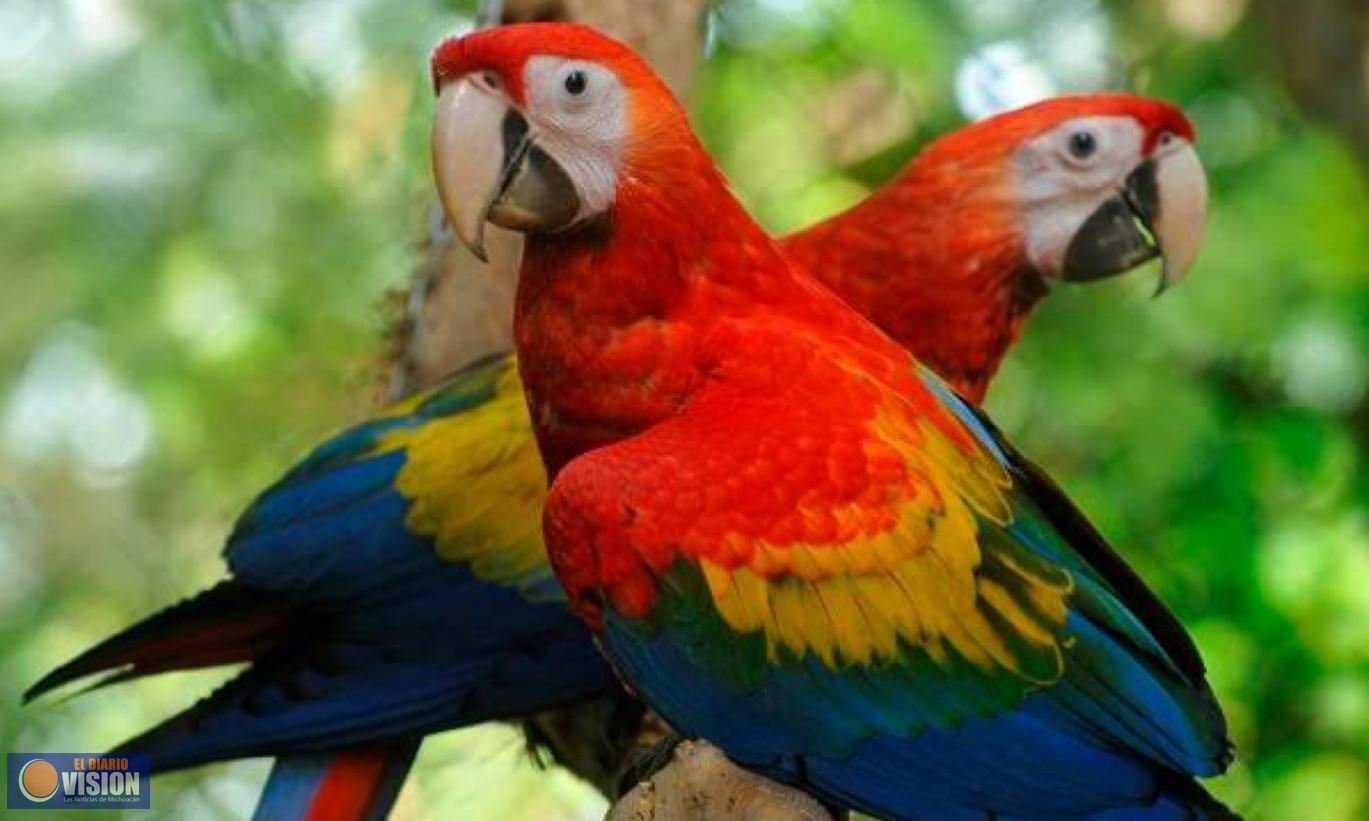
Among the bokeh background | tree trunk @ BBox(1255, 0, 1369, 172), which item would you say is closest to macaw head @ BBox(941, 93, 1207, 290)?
the bokeh background

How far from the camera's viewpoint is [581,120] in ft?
4.00

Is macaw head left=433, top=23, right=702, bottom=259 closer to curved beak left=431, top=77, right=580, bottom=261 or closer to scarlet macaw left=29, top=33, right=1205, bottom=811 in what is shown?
curved beak left=431, top=77, right=580, bottom=261

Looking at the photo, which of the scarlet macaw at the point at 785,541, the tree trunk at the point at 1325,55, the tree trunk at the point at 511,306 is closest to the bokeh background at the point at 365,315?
the tree trunk at the point at 1325,55

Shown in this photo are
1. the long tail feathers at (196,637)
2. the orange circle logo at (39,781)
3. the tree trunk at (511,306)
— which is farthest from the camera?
the tree trunk at (511,306)

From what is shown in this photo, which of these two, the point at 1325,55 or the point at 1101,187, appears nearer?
the point at 1101,187

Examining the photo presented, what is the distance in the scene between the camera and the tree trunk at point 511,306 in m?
1.76

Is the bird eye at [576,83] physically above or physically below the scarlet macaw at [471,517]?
above

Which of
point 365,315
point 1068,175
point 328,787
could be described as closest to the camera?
point 328,787

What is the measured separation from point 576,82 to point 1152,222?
627 millimetres

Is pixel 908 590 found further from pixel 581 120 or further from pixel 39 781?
pixel 39 781

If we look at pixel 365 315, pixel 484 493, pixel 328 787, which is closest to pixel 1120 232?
pixel 484 493

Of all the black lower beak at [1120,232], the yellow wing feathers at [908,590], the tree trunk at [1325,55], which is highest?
the tree trunk at [1325,55]

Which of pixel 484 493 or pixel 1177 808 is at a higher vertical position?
pixel 484 493

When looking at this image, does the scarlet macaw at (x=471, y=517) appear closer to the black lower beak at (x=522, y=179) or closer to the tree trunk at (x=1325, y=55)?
the black lower beak at (x=522, y=179)
